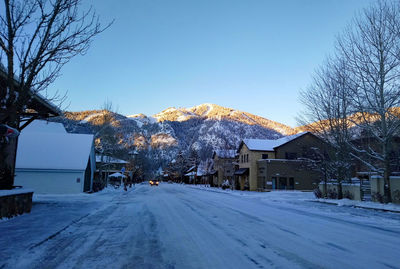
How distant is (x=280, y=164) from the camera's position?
44750 millimetres

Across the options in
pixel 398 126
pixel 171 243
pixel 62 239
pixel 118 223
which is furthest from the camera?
pixel 398 126

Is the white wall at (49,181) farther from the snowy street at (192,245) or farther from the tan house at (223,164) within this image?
the tan house at (223,164)

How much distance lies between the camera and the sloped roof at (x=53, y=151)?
27406 millimetres

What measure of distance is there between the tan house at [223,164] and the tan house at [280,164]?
33.4 feet

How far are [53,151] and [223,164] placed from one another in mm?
39856

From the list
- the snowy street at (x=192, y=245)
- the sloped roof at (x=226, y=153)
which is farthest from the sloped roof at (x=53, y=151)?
the sloped roof at (x=226, y=153)

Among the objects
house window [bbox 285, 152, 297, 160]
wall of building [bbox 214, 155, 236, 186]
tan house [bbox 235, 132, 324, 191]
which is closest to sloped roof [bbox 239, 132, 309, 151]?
tan house [bbox 235, 132, 324, 191]

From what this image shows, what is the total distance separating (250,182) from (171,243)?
136 feet

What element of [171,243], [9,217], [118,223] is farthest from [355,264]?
[9,217]

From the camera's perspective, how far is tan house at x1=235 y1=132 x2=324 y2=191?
44406 mm

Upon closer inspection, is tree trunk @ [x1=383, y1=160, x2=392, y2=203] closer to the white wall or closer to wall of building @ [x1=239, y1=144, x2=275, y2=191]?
the white wall

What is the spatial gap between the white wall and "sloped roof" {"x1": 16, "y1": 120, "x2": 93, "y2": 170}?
0.53 meters

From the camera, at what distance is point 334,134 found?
26.7 meters

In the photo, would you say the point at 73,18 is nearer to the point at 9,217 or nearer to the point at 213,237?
the point at 9,217
